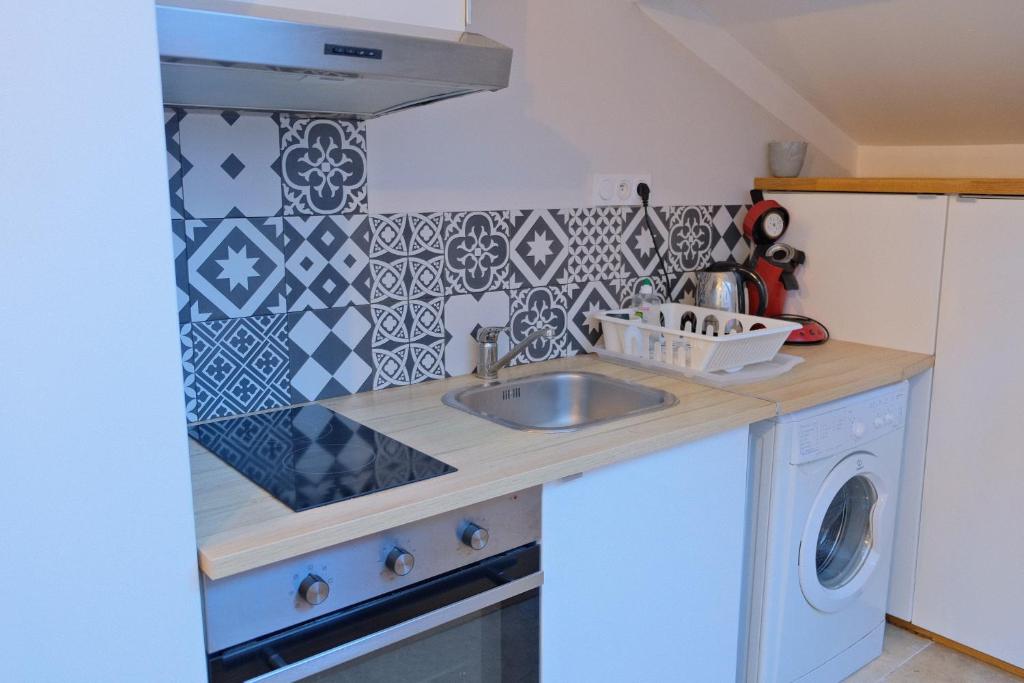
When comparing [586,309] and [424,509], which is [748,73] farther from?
[424,509]

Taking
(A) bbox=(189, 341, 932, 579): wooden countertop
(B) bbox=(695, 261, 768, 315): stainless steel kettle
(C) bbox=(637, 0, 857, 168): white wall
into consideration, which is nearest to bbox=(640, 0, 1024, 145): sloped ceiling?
(C) bbox=(637, 0, 857, 168): white wall

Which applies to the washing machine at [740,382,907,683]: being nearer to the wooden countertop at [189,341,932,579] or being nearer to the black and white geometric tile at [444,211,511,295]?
the wooden countertop at [189,341,932,579]

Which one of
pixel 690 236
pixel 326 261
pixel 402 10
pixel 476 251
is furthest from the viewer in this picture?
pixel 690 236

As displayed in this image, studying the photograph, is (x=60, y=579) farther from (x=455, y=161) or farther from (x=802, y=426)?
(x=802, y=426)

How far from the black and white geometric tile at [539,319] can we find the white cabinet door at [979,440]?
107 centimetres

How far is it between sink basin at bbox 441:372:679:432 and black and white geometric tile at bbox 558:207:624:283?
32 centimetres

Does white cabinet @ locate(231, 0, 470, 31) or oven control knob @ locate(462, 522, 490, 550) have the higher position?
white cabinet @ locate(231, 0, 470, 31)

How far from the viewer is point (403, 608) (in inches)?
52.9

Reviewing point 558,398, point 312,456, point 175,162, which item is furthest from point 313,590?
point 558,398

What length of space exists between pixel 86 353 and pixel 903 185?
7.11ft

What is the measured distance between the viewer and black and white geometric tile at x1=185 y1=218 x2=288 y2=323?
170cm

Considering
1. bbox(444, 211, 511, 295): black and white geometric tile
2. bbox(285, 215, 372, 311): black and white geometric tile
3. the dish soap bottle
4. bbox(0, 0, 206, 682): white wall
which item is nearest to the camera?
bbox(0, 0, 206, 682): white wall

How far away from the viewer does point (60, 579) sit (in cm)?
102

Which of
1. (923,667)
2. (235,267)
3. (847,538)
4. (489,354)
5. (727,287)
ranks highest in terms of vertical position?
(235,267)
